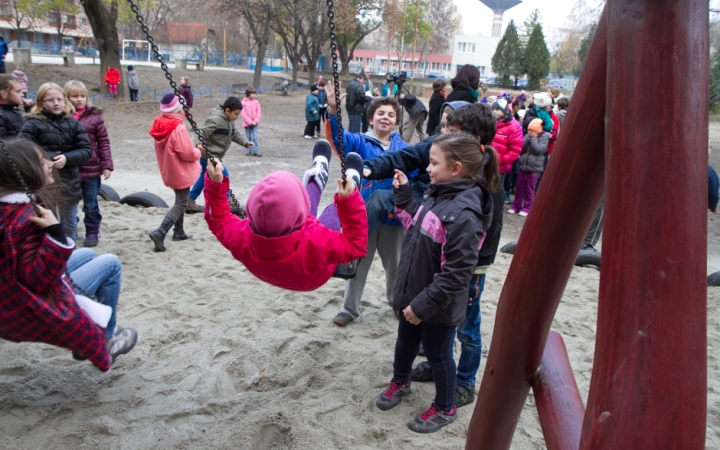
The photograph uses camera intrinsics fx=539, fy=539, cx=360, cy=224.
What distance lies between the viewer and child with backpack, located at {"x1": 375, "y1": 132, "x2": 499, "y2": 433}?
242 centimetres

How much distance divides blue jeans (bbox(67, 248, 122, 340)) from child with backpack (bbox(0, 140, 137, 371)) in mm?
130

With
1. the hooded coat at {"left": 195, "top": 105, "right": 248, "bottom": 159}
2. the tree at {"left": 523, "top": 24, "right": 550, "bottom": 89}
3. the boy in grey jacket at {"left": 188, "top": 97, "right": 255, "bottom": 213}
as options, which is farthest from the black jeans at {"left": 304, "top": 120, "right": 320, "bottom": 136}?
the tree at {"left": 523, "top": 24, "right": 550, "bottom": 89}

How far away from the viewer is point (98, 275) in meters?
2.84

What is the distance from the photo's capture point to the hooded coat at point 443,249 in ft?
7.91

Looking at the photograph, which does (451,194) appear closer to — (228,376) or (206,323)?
(228,376)

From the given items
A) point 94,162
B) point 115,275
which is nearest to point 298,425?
point 115,275

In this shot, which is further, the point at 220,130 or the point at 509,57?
the point at 509,57

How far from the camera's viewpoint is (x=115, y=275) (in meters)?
2.96

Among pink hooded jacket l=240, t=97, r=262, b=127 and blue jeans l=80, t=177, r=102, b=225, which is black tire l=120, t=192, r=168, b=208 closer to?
blue jeans l=80, t=177, r=102, b=225

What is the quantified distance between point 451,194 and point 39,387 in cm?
255

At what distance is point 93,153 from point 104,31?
52.4 ft

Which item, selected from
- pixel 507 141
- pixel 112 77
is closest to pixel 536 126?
pixel 507 141

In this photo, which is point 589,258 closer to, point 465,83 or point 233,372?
point 465,83

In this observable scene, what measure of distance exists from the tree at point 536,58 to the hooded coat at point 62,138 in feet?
140
